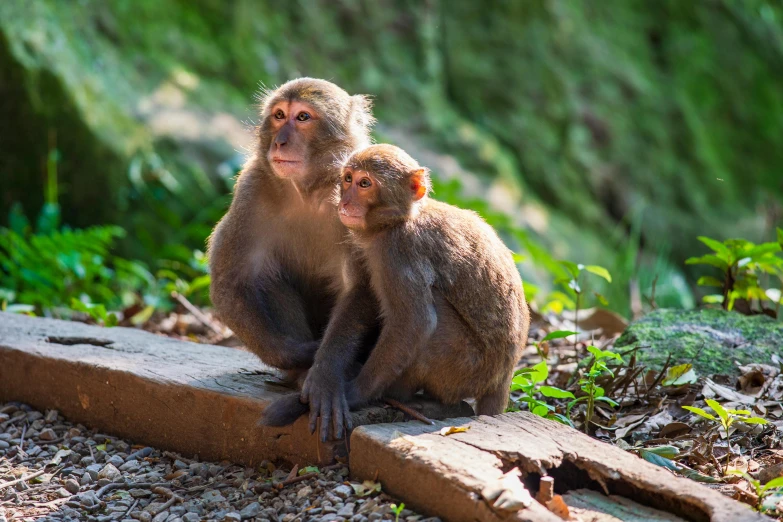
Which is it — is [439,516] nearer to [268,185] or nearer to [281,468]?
[281,468]

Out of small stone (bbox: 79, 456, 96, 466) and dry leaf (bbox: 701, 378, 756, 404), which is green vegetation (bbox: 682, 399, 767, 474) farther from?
small stone (bbox: 79, 456, 96, 466)

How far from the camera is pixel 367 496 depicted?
327 cm

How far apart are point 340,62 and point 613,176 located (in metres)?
3.60

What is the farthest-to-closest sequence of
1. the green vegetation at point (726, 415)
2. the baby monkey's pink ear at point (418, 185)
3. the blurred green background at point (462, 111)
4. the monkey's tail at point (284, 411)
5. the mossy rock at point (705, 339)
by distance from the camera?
1. the blurred green background at point (462, 111)
2. the mossy rock at point (705, 339)
3. the baby monkey's pink ear at point (418, 185)
4. the monkey's tail at point (284, 411)
5. the green vegetation at point (726, 415)

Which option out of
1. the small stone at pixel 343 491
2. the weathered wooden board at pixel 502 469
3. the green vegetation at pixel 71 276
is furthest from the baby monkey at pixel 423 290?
the green vegetation at pixel 71 276

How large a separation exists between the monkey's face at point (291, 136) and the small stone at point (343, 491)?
1.66 metres

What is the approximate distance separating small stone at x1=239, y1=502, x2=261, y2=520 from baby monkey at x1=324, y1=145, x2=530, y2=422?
496 mm

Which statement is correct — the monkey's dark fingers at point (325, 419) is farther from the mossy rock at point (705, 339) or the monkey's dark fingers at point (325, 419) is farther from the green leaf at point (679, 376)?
the mossy rock at point (705, 339)

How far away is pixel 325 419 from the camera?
3535 mm

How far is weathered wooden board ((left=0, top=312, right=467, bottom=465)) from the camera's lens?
3785mm

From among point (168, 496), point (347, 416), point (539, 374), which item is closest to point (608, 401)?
point (539, 374)

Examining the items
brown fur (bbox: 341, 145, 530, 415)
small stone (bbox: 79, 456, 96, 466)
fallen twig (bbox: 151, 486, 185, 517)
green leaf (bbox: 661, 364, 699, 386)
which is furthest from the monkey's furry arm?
green leaf (bbox: 661, 364, 699, 386)

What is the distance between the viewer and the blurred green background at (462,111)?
7980mm

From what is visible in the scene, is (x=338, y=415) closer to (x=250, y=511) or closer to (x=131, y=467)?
(x=250, y=511)
